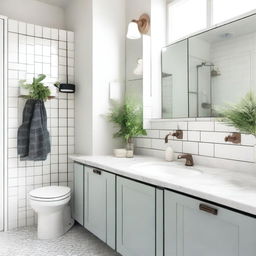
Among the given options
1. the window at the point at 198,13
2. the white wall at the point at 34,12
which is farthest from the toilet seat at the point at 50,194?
the white wall at the point at 34,12

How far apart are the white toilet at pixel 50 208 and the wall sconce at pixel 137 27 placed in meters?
1.78

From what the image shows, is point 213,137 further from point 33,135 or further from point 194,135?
point 33,135

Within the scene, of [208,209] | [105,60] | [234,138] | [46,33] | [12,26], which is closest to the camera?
[208,209]

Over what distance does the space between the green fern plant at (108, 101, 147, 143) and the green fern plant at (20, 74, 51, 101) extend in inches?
31.2

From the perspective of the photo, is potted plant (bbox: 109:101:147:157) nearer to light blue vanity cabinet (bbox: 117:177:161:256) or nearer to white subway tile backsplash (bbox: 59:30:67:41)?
light blue vanity cabinet (bbox: 117:177:161:256)

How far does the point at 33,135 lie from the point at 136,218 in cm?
152

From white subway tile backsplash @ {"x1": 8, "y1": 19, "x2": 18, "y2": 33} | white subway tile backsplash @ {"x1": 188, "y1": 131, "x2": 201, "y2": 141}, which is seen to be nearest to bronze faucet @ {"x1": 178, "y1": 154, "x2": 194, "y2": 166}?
white subway tile backsplash @ {"x1": 188, "y1": 131, "x2": 201, "y2": 141}

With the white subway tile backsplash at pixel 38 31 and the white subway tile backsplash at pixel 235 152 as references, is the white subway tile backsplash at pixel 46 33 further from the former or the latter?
the white subway tile backsplash at pixel 235 152

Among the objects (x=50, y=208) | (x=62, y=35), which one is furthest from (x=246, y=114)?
(x=62, y=35)

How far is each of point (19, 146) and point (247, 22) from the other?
8.12 feet

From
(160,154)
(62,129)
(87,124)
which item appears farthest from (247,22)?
(62,129)

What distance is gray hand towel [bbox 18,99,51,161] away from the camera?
2660 mm

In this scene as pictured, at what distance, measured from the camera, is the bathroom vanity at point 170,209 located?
1.15 meters

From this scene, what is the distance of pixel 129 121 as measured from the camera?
264cm
